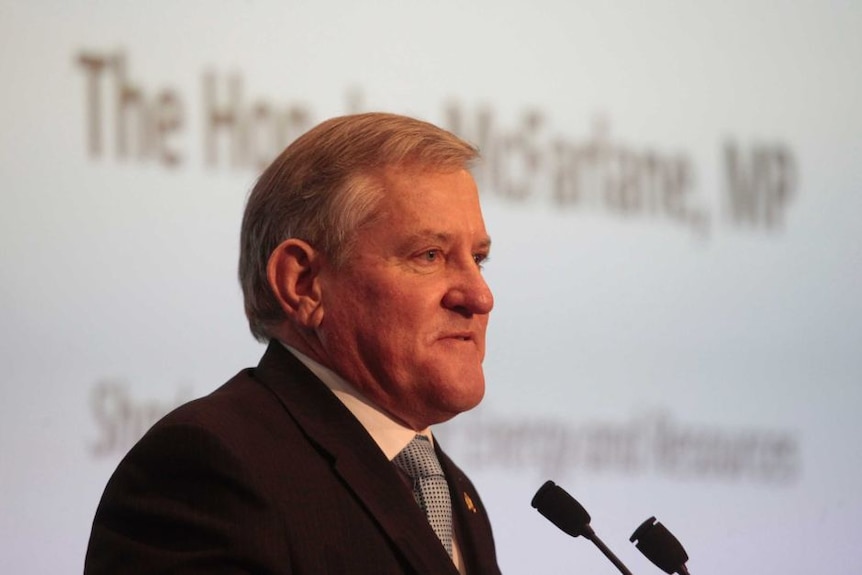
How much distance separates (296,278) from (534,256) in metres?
1.74

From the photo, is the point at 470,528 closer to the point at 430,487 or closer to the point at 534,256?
the point at 430,487

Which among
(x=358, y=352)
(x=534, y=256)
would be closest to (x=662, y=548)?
(x=358, y=352)

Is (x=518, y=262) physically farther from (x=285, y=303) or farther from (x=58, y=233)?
(x=285, y=303)

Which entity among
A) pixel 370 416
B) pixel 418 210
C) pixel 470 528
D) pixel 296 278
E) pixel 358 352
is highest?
pixel 418 210

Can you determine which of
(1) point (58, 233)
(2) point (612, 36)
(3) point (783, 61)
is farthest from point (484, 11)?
(1) point (58, 233)

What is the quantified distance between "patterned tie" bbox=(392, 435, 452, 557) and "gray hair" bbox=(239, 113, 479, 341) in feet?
1.13

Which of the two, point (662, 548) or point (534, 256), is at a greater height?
point (534, 256)

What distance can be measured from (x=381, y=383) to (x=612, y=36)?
233cm

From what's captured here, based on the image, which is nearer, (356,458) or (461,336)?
(356,458)

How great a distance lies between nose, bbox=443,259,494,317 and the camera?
2215mm

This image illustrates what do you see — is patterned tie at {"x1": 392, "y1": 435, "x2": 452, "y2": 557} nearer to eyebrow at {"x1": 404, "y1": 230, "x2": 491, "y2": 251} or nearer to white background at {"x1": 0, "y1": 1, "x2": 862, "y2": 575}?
eyebrow at {"x1": 404, "y1": 230, "x2": 491, "y2": 251}

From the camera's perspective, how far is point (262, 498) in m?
1.88

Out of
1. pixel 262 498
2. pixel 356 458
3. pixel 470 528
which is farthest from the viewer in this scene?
pixel 470 528

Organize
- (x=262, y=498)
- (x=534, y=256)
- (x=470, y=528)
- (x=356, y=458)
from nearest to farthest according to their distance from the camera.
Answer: (x=262, y=498) < (x=356, y=458) < (x=470, y=528) < (x=534, y=256)
